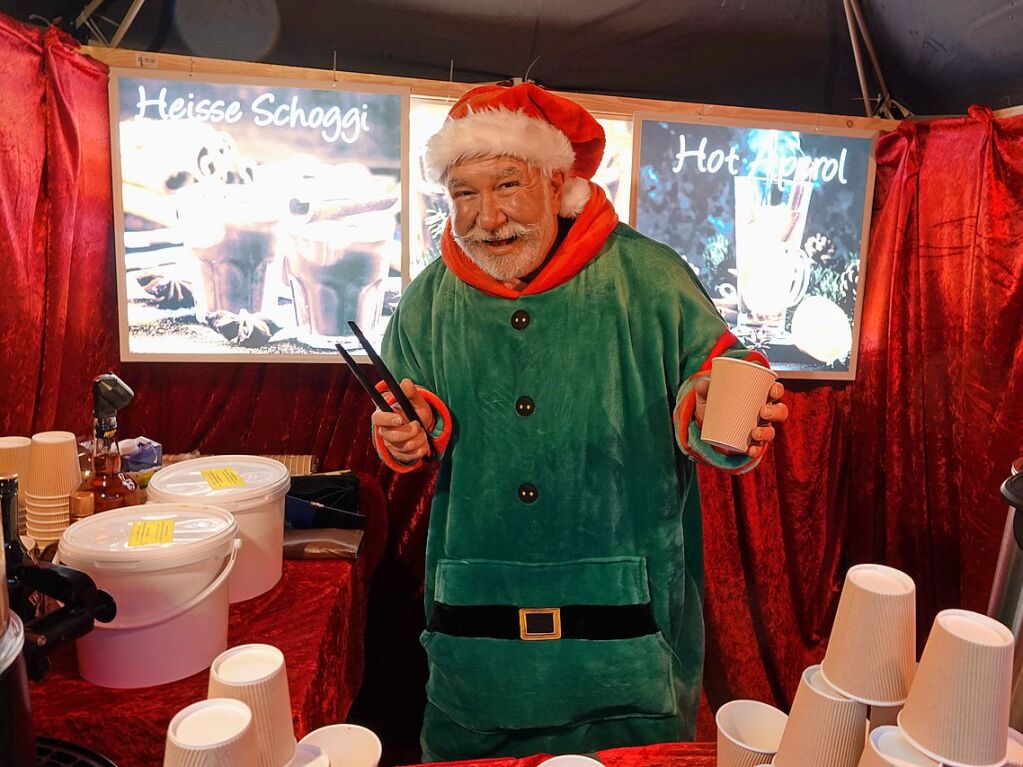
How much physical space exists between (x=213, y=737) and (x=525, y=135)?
1.22 m

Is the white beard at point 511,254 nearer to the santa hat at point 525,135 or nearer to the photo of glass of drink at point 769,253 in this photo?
the santa hat at point 525,135

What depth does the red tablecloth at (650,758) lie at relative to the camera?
101 centimetres

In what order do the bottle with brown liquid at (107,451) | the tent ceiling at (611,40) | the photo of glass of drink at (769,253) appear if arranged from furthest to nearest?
the photo of glass of drink at (769,253) < the tent ceiling at (611,40) < the bottle with brown liquid at (107,451)

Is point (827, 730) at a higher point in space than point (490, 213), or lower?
lower

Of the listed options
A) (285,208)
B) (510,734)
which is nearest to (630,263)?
(510,734)

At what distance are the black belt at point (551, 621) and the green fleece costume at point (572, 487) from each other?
0.01m

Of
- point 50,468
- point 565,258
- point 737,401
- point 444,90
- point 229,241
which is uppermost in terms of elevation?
point 444,90

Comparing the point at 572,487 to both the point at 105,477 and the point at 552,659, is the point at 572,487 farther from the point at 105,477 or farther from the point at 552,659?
the point at 105,477

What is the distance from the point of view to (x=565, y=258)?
1.51 m

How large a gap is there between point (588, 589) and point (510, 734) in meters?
0.36

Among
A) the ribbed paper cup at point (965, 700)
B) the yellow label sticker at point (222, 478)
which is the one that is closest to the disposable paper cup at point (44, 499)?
the yellow label sticker at point (222, 478)

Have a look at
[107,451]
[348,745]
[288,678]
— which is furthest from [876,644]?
[107,451]

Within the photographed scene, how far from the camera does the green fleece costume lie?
1.48 metres

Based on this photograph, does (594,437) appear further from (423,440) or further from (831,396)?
(831,396)
